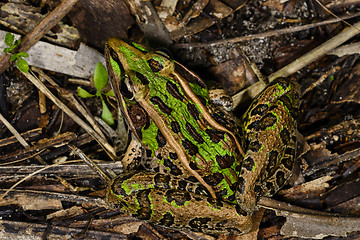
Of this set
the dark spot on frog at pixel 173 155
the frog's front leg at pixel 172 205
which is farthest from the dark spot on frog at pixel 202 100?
the frog's front leg at pixel 172 205

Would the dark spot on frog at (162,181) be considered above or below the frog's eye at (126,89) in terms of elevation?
below

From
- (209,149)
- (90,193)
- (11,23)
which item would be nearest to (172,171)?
(209,149)

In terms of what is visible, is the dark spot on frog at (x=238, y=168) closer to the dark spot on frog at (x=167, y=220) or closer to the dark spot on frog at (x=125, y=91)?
the dark spot on frog at (x=167, y=220)

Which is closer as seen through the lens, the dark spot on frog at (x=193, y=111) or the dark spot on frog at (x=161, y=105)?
the dark spot on frog at (x=161, y=105)

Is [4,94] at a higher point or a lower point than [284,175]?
higher

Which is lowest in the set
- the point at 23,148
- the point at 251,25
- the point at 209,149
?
the point at 23,148

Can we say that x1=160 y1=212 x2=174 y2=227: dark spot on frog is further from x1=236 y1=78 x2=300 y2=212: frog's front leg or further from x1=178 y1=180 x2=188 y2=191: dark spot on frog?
x1=236 y1=78 x2=300 y2=212: frog's front leg

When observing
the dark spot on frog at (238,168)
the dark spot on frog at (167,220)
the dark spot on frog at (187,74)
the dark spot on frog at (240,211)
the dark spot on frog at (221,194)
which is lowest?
the dark spot on frog at (167,220)

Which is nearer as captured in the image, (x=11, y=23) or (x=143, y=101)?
(x=143, y=101)

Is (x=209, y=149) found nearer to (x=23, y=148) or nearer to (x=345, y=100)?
(x=345, y=100)
